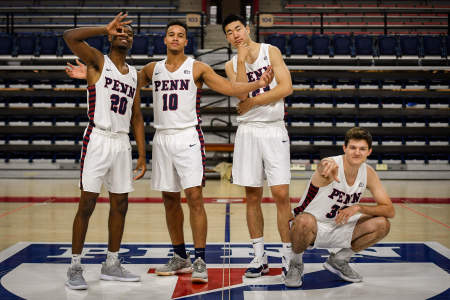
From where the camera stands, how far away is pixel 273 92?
9.77 ft

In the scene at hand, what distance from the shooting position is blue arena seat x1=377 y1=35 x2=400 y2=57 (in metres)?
11.8

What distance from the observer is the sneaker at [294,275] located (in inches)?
107

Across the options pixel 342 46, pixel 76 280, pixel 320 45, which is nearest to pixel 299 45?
pixel 320 45

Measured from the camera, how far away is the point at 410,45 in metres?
11.9

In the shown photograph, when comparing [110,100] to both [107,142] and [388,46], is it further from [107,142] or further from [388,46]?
[388,46]

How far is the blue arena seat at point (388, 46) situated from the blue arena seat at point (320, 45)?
4.60 feet

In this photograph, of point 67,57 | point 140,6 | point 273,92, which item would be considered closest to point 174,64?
point 273,92

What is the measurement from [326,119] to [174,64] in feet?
28.7

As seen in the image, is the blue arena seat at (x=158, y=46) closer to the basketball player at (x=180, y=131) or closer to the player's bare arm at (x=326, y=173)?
the basketball player at (x=180, y=131)

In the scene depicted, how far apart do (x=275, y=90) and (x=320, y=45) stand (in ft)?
31.0

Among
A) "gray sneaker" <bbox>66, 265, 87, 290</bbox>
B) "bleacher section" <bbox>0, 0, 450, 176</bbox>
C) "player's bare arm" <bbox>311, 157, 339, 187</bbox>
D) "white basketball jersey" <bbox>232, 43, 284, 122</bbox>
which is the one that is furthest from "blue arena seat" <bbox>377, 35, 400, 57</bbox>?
"gray sneaker" <bbox>66, 265, 87, 290</bbox>

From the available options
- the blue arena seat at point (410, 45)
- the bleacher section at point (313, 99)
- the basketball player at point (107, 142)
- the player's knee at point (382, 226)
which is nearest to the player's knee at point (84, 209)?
the basketball player at point (107, 142)

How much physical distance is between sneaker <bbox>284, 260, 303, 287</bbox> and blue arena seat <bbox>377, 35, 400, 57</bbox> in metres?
10.3

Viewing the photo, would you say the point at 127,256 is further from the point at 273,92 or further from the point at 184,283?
the point at 273,92
